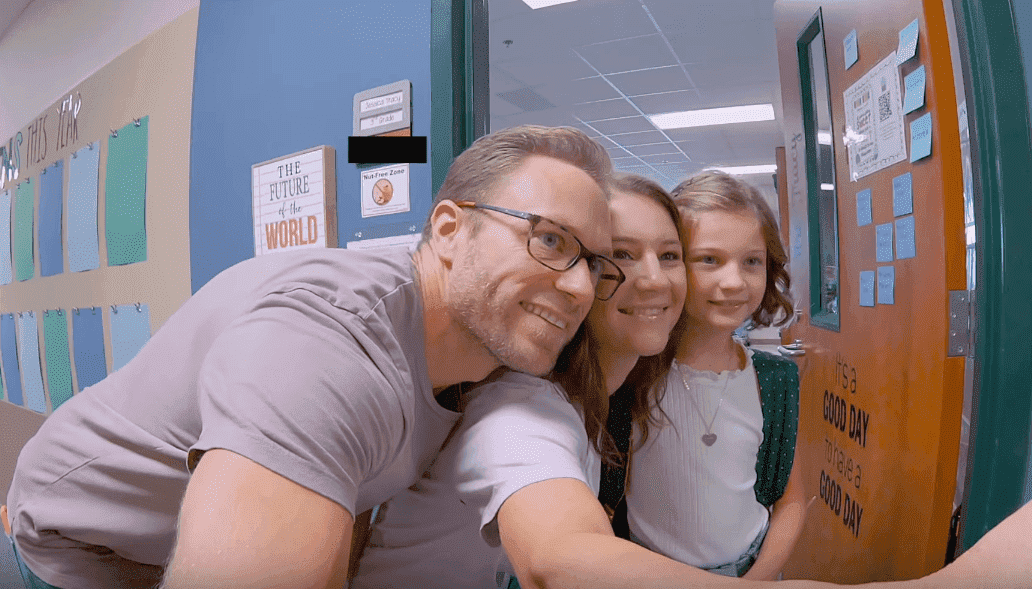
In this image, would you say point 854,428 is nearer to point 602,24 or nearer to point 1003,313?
point 1003,313

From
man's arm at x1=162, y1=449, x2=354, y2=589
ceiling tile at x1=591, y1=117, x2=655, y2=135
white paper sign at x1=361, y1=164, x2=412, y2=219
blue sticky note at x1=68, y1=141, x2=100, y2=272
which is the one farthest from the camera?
blue sticky note at x1=68, y1=141, x2=100, y2=272

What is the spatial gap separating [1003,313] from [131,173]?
2.23 m

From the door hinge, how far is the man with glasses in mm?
445

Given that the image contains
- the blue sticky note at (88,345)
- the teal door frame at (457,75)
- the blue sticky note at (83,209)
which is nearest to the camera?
the teal door frame at (457,75)

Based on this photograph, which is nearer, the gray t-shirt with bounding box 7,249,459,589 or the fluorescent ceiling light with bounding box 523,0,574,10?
the gray t-shirt with bounding box 7,249,459,589

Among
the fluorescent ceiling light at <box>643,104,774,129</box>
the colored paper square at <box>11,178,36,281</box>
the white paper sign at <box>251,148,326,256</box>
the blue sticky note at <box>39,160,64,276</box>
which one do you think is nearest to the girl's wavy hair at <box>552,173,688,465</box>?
the fluorescent ceiling light at <box>643,104,774,129</box>

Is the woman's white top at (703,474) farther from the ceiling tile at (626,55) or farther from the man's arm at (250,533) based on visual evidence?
the ceiling tile at (626,55)

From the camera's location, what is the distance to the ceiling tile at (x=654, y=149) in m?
0.82

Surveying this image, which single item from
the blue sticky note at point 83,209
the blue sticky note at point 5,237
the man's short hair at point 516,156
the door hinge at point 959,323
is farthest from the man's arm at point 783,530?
the blue sticky note at point 5,237

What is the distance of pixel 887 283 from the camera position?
Result: 0.81 metres

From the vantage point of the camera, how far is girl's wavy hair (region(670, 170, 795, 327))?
0.65 m

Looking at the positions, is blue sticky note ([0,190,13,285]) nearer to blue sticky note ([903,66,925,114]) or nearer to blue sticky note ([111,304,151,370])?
blue sticky note ([111,304,151,370])

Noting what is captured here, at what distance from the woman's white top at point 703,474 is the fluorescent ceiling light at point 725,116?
308 mm

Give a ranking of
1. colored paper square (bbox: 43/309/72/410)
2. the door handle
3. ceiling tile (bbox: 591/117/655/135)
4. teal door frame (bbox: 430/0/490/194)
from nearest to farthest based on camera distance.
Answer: the door handle
ceiling tile (bbox: 591/117/655/135)
teal door frame (bbox: 430/0/490/194)
colored paper square (bbox: 43/309/72/410)
